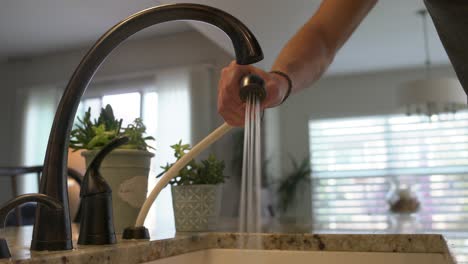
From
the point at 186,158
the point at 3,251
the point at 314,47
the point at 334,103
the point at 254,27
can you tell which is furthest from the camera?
the point at 334,103

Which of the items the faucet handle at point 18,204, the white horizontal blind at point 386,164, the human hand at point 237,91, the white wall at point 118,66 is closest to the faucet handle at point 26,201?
the faucet handle at point 18,204

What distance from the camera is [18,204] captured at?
1.58 ft

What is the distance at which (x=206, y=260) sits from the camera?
789 mm

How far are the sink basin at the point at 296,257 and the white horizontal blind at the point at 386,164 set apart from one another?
4.00 metres

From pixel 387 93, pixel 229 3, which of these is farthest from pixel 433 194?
pixel 229 3

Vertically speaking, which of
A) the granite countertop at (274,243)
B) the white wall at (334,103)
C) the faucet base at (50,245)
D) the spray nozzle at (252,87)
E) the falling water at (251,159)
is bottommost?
the granite countertop at (274,243)

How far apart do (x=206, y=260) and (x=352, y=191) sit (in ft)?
14.9

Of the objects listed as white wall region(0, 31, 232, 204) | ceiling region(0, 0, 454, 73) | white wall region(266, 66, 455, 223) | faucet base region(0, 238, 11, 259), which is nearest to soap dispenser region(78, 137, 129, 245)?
faucet base region(0, 238, 11, 259)

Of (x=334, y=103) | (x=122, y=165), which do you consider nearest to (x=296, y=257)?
(x=122, y=165)

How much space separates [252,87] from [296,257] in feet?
0.96

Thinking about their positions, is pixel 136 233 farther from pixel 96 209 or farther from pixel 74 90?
pixel 74 90

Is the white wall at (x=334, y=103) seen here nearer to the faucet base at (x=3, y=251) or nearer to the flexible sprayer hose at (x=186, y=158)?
the flexible sprayer hose at (x=186, y=158)

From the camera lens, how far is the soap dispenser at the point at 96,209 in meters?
0.59

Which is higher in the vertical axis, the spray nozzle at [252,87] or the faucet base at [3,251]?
the spray nozzle at [252,87]
